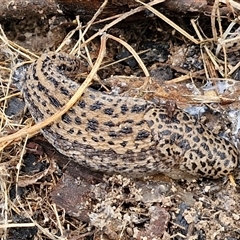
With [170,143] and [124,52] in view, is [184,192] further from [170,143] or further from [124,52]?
[124,52]

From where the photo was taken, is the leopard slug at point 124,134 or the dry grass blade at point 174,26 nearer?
the leopard slug at point 124,134

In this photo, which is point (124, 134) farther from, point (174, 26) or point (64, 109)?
point (174, 26)

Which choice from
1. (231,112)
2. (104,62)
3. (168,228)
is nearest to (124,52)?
(104,62)

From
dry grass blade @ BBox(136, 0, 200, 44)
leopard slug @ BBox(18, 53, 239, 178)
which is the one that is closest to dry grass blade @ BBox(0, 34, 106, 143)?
leopard slug @ BBox(18, 53, 239, 178)

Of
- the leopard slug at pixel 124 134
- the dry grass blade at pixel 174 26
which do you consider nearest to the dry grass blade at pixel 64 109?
the leopard slug at pixel 124 134

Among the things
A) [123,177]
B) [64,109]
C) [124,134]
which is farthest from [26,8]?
[123,177]

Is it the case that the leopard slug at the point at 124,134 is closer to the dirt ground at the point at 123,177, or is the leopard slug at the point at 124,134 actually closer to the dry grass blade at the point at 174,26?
the dirt ground at the point at 123,177

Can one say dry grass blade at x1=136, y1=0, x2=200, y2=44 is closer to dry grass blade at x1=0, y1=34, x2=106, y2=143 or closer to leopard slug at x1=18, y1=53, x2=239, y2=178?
dry grass blade at x1=0, y1=34, x2=106, y2=143
